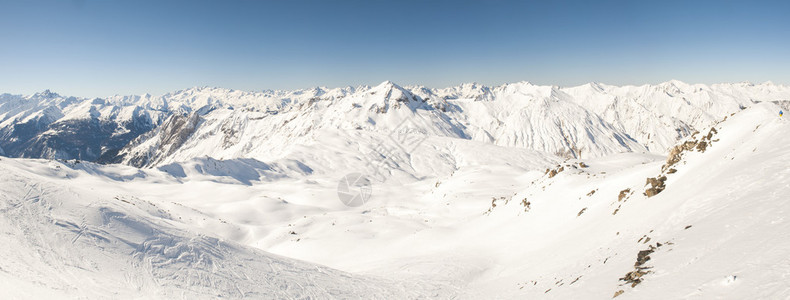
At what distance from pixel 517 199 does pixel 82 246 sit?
33.1 m

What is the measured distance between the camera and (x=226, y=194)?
63719mm

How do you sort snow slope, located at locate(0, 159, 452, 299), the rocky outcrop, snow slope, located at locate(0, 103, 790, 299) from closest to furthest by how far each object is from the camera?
snow slope, located at locate(0, 103, 790, 299), snow slope, located at locate(0, 159, 452, 299), the rocky outcrop

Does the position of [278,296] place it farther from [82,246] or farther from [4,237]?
[4,237]

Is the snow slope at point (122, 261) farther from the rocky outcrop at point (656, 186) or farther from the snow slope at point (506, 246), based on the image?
the rocky outcrop at point (656, 186)

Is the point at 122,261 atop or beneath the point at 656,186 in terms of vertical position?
beneath

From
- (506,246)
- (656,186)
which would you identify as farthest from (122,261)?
(656,186)

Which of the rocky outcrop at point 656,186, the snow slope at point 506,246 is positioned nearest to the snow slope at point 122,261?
the snow slope at point 506,246

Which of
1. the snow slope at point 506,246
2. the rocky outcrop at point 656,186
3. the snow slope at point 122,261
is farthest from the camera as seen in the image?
the rocky outcrop at point 656,186

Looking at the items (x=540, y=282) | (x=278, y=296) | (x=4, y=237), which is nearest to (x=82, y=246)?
(x=4, y=237)

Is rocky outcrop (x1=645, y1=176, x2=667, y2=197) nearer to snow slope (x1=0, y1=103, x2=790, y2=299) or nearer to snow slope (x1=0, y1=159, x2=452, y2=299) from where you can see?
snow slope (x1=0, y1=103, x2=790, y2=299)

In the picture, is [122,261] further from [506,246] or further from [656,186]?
[656,186]

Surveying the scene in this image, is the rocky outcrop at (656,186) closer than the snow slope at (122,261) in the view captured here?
No

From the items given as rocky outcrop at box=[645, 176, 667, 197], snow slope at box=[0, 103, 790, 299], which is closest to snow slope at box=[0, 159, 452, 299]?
snow slope at box=[0, 103, 790, 299]

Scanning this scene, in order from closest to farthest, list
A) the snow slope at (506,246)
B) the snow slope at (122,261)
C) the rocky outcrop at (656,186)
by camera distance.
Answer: the snow slope at (506,246)
the snow slope at (122,261)
the rocky outcrop at (656,186)
